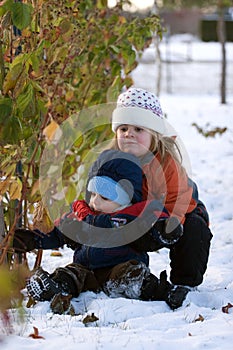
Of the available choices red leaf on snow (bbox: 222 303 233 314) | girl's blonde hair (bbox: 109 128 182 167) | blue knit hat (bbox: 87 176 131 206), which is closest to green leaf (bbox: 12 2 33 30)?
blue knit hat (bbox: 87 176 131 206)

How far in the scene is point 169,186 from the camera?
3199 mm

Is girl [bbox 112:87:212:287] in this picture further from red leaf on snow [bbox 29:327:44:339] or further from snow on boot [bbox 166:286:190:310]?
red leaf on snow [bbox 29:327:44:339]

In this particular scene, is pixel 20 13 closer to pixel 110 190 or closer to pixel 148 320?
pixel 110 190

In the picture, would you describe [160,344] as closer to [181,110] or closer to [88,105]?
[88,105]

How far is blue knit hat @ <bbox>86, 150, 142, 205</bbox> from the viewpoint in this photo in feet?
10.3

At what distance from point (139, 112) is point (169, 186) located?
414mm

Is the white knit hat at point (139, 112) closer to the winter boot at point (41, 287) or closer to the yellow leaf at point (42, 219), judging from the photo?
the yellow leaf at point (42, 219)

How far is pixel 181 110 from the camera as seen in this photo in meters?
12.2

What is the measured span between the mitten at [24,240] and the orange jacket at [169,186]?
1.92 feet

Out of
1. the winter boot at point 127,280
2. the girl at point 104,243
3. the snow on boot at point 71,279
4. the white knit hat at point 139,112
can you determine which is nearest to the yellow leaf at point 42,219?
the girl at point 104,243

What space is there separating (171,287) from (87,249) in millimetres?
431

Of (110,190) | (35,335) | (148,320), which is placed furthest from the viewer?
(110,190)

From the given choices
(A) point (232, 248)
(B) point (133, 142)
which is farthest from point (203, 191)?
(B) point (133, 142)

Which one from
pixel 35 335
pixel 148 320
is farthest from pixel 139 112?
pixel 35 335
